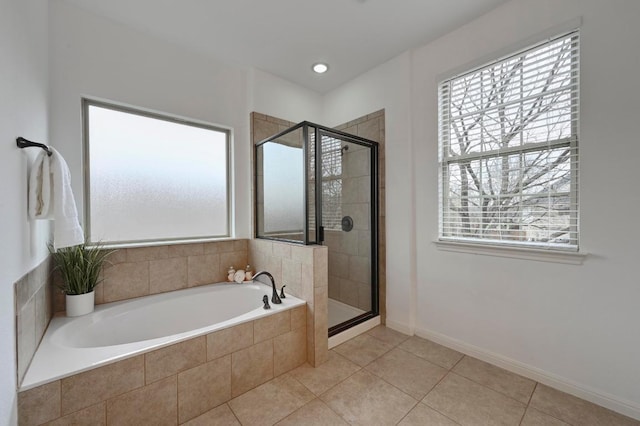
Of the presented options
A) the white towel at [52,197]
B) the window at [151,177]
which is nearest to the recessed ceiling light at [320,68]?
the window at [151,177]

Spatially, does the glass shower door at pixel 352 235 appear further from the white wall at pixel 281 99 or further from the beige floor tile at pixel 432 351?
the white wall at pixel 281 99

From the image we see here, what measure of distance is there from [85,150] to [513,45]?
3.35 meters

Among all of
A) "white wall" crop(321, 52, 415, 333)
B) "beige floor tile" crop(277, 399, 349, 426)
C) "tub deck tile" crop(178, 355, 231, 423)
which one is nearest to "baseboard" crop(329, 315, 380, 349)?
"white wall" crop(321, 52, 415, 333)

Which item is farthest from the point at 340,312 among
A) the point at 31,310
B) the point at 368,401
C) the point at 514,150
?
the point at 31,310

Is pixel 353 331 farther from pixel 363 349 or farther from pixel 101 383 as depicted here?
pixel 101 383

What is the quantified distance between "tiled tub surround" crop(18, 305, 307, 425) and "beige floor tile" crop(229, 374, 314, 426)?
58 mm

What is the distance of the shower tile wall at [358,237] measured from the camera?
105 inches

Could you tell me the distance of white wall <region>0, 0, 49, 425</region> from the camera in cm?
97

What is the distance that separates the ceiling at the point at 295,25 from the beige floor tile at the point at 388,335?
108 inches

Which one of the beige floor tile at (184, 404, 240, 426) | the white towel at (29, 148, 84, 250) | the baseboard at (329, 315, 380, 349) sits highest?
the white towel at (29, 148, 84, 250)

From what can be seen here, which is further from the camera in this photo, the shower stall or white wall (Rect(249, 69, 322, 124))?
white wall (Rect(249, 69, 322, 124))

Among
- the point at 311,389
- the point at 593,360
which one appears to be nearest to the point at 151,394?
the point at 311,389

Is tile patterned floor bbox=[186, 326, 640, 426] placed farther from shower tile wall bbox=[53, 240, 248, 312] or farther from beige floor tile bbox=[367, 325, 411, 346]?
shower tile wall bbox=[53, 240, 248, 312]

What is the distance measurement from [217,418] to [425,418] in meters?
1.20
